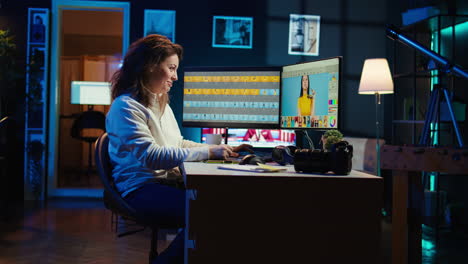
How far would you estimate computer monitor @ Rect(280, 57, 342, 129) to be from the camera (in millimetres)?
2074

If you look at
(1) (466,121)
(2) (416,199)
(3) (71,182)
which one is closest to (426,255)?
(2) (416,199)

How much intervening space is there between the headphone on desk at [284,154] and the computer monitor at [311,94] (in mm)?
359

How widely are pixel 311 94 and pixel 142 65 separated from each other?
2.62 feet

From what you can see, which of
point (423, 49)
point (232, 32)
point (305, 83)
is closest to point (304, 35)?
point (232, 32)

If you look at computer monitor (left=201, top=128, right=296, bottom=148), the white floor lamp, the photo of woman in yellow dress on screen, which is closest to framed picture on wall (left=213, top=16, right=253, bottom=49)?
the white floor lamp

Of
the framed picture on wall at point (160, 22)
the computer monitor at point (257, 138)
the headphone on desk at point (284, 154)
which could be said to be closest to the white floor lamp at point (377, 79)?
the computer monitor at point (257, 138)

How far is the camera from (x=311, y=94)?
2.21 metres

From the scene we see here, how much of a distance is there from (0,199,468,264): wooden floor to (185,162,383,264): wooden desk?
1.68 m

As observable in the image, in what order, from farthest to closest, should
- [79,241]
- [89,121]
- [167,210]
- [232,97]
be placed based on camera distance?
[89,121]
[79,241]
[232,97]
[167,210]

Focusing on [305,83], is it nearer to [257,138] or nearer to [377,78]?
[257,138]

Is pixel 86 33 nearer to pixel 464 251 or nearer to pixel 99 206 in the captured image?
pixel 99 206

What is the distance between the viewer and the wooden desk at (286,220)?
1.38 meters

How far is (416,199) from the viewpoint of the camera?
225cm

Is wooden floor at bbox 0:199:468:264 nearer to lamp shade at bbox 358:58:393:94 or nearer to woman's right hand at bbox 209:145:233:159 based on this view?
lamp shade at bbox 358:58:393:94
